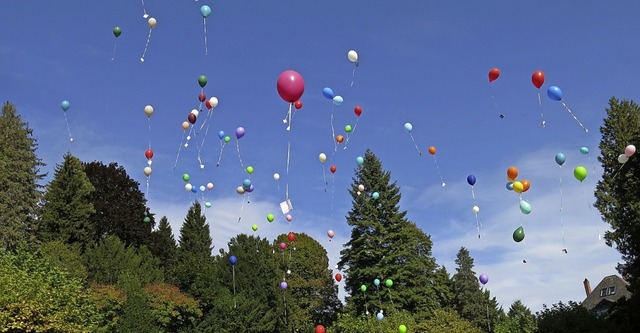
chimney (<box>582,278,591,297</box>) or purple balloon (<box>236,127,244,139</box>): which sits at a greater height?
chimney (<box>582,278,591,297</box>)

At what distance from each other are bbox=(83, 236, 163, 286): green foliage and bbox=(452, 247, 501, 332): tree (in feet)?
109

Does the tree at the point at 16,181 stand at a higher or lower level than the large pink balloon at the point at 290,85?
higher

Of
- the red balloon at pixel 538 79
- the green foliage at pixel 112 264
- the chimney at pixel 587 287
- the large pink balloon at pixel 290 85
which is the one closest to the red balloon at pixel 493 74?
the red balloon at pixel 538 79

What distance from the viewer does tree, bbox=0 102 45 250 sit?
33781 mm

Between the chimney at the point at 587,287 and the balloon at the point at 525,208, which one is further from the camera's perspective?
the chimney at the point at 587,287

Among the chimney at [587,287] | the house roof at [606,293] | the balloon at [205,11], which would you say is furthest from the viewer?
the chimney at [587,287]

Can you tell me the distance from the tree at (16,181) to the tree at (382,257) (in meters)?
21.4

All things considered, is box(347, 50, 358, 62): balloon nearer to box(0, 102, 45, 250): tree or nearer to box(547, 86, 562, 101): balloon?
box(547, 86, 562, 101): balloon

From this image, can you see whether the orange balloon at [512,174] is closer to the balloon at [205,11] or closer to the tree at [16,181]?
the balloon at [205,11]

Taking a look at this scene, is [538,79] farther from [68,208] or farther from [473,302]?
[473,302]

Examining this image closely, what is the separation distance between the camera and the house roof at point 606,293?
53.6m

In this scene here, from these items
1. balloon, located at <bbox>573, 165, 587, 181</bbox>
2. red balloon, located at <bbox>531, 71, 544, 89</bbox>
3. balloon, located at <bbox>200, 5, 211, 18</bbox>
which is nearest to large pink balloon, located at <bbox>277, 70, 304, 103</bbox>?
balloon, located at <bbox>200, 5, 211, 18</bbox>

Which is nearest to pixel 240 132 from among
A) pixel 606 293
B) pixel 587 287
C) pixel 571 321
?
pixel 571 321

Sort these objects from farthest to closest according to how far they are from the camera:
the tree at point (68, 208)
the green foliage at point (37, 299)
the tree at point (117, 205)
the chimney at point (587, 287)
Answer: the chimney at point (587, 287) → the tree at point (117, 205) → the tree at point (68, 208) → the green foliage at point (37, 299)
